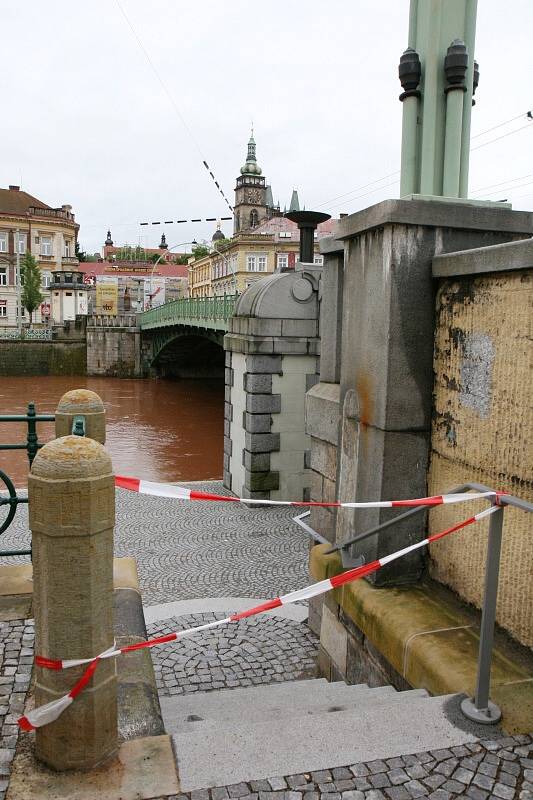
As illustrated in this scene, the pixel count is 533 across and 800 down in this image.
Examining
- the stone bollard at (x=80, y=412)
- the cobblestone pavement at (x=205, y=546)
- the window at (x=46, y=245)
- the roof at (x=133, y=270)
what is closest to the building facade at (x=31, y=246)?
the window at (x=46, y=245)

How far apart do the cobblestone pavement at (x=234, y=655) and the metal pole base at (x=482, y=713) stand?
2602 millimetres

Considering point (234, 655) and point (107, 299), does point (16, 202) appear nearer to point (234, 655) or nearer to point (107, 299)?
point (107, 299)

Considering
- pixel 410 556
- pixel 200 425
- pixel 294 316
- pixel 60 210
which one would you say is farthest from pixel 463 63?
pixel 60 210

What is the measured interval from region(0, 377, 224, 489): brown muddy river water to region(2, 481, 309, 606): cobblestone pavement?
4.40 meters

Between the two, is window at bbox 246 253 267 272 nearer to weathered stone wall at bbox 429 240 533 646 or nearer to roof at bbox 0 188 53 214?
roof at bbox 0 188 53 214

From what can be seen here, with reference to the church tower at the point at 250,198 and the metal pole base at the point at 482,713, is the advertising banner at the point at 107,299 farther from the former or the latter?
the metal pole base at the point at 482,713

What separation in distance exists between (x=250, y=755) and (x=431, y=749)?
26.5 inches

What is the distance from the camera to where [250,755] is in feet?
8.07

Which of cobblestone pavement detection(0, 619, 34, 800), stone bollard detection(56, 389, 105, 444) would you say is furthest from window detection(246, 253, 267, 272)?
cobblestone pavement detection(0, 619, 34, 800)

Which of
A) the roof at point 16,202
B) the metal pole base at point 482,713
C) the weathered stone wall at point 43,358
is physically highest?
the roof at point 16,202

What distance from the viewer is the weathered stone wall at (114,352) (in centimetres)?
4672

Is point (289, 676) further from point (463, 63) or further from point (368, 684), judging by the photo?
point (463, 63)

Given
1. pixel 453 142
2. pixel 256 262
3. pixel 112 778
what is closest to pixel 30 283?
pixel 256 262

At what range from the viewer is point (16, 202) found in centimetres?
6575
